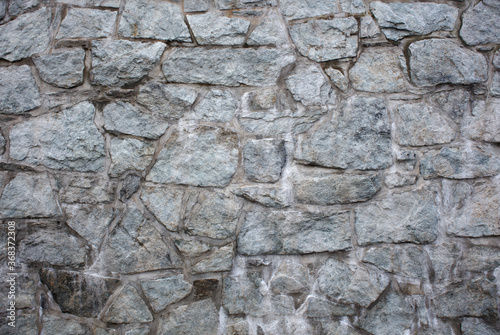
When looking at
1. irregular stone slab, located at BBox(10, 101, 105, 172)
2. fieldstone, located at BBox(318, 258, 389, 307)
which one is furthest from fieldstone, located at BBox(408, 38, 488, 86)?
irregular stone slab, located at BBox(10, 101, 105, 172)

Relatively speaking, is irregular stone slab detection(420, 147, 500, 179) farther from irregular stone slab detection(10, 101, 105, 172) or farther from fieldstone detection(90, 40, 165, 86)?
irregular stone slab detection(10, 101, 105, 172)

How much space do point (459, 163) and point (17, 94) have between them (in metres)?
2.54

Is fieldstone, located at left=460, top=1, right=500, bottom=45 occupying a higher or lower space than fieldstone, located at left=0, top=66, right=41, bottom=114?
higher

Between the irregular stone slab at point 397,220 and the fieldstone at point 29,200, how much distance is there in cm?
170

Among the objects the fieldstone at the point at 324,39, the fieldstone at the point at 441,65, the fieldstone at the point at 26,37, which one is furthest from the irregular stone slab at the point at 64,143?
the fieldstone at the point at 441,65

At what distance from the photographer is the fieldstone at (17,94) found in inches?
71.4

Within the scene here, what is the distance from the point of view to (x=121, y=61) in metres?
1.82

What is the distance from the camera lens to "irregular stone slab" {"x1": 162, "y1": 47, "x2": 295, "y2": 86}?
72.6 inches

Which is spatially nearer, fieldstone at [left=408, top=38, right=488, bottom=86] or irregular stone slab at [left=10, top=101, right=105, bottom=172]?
irregular stone slab at [left=10, top=101, right=105, bottom=172]

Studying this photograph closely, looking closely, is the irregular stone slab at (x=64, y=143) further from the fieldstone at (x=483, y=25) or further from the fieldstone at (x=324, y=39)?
the fieldstone at (x=483, y=25)

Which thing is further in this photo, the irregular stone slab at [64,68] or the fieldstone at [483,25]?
the fieldstone at [483,25]

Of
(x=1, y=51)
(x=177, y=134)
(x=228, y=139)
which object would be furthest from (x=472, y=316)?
(x=1, y=51)

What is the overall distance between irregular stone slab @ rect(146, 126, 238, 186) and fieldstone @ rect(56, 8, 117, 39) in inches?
A: 28.9

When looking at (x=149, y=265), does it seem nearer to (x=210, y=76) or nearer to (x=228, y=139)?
(x=228, y=139)
